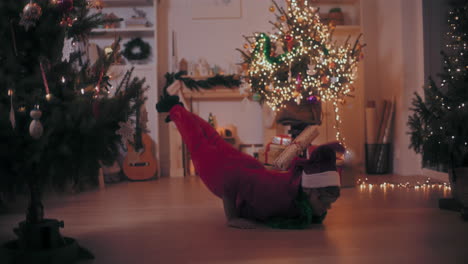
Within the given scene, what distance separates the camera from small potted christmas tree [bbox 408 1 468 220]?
2.28m

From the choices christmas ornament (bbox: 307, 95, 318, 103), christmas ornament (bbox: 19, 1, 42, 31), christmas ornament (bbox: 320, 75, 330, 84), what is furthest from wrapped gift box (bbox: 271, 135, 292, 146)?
christmas ornament (bbox: 19, 1, 42, 31)

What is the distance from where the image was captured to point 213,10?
480 centimetres

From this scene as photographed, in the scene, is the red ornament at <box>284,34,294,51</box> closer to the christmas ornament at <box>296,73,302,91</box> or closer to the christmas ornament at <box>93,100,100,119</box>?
the christmas ornament at <box>296,73,302,91</box>

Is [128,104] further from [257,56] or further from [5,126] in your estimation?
[257,56]

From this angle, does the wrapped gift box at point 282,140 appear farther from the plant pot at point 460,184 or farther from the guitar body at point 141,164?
the plant pot at point 460,184

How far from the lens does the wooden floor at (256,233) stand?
5.35ft

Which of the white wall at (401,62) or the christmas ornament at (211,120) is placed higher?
the white wall at (401,62)

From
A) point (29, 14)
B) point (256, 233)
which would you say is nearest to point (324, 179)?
point (256, 233)

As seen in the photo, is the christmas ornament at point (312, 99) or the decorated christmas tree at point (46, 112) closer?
the decorated christmas tree at point (46, 112)

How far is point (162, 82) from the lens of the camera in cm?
472

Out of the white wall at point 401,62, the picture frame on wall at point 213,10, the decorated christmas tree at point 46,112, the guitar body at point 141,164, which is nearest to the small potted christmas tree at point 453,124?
the white wall at point 401,62

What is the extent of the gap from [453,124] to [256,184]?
3.68 feet

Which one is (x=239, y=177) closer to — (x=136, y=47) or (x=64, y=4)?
(x=64, y=4)

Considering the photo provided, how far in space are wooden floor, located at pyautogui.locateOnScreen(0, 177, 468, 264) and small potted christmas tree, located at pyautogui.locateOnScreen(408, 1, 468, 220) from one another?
0.18m
